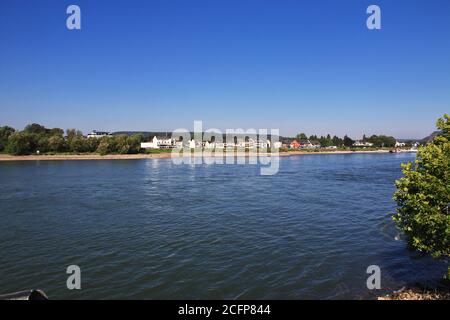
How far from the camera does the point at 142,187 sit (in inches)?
1806

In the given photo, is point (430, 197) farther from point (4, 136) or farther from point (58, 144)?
point (4, 136)

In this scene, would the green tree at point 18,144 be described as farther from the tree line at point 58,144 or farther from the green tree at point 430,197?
the green tree at point 430,197

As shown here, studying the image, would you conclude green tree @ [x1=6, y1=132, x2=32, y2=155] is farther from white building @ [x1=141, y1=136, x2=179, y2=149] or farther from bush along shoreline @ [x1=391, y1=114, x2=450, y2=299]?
bush along shoreline @ [x1=391, y1=114, x2=450, y2=299]

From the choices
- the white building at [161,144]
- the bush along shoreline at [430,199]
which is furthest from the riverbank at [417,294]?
the white building at [161,144]

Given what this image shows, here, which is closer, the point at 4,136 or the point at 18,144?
the point at 18,144

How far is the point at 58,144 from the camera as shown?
113m

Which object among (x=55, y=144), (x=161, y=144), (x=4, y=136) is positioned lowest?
(x=55, y=144)

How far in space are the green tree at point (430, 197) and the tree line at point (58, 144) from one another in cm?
10995

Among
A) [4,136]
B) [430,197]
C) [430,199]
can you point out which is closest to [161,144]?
[4,136]

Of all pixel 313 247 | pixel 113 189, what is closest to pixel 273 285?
pixel 313 247

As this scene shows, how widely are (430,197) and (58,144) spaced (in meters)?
119

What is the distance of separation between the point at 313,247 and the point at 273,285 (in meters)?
5.95

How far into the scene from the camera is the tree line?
105m
